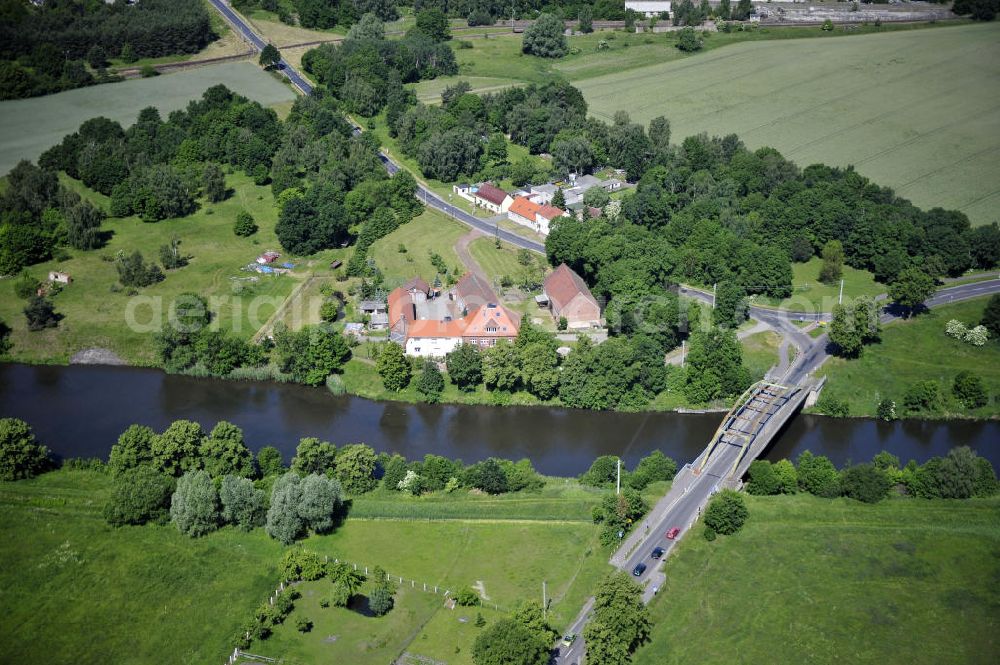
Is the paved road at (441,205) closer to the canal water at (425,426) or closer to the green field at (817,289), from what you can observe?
Result: the green field at (817,289)

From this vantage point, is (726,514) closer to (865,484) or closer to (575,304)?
(865,484)

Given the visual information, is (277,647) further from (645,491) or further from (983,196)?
(983,196)

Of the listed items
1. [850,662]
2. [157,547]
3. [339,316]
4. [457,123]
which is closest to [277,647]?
[157,547]

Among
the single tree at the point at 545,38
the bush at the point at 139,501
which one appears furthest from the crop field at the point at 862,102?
the bush at the point at 139,501

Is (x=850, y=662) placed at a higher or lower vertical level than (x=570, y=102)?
lower

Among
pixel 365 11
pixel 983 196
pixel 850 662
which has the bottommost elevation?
pixel 850 662

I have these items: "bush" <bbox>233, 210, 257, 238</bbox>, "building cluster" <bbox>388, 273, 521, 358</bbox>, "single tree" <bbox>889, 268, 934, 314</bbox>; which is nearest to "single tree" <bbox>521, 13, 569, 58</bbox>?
"bush" <bbox>233, 210, 257, 238</bbox>

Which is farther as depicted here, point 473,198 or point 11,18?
point 11,18

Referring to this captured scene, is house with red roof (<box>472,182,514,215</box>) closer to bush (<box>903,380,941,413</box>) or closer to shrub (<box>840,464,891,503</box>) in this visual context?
bush (<box>903,380,941,413</box>)
